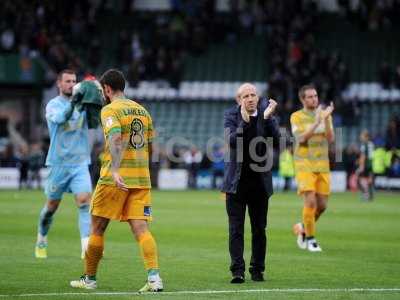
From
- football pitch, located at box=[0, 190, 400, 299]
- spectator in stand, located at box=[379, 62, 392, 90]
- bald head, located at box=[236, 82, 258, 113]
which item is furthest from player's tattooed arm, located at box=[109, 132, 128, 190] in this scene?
spectator in stand, located at box=[379, 62, 392, 90]

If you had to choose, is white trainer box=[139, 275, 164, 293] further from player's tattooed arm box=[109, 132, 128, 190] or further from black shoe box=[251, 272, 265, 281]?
black shoe box=[251, 272, 265, 281]

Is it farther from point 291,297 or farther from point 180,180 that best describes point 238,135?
point 180,180

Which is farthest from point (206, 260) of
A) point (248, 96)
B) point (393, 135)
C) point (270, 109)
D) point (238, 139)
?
point (393, 135)

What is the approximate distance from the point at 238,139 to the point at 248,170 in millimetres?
521

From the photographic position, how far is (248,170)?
1298 cm

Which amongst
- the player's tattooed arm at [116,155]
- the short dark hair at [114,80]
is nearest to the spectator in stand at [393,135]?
the short dark hair at [114,80]

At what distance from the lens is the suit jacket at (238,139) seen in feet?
41.6

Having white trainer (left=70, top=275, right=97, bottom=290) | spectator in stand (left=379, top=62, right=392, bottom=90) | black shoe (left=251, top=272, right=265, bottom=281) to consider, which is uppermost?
spectator in stand (left=379, top=62, right=392, bottom=90)

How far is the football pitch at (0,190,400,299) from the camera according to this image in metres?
11.9

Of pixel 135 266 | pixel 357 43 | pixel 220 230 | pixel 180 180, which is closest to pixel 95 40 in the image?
pixel 180 180

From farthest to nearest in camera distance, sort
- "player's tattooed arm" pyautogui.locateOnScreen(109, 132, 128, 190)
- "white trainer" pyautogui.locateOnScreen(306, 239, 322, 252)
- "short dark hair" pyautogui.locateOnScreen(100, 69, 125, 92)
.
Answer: "white trainer" pyautogui.locateOnScreen(306, 239, 322, 252)
"short dark hair" pyautogui.locateOnScreen(100, 69, 125, 92)
"player's tattooed arm" pyautogui.locateOnScreen(109, 132, 128, 190)

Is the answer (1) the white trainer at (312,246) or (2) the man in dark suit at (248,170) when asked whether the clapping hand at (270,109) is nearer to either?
(2) the man in dark suit at (248,170)

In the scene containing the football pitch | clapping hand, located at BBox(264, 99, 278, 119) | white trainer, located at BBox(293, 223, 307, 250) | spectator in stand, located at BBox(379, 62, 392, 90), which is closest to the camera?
the football pitch

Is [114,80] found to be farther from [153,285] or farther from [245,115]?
[153,285]
